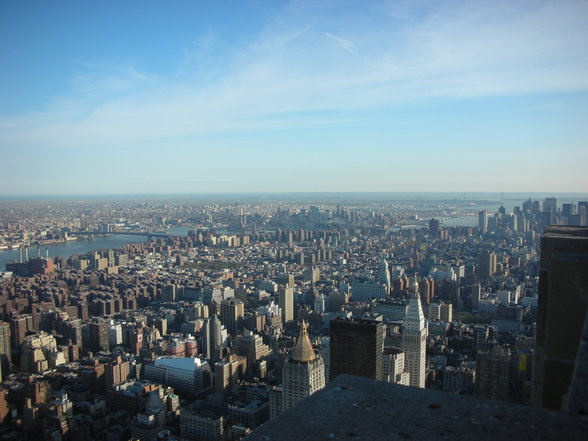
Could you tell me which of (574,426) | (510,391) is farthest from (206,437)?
(574,426)

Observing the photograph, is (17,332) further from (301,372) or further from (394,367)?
(394,367)

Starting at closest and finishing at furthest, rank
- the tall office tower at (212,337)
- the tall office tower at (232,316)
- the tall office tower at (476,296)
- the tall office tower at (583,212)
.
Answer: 1. the tall office tower at (212,337)
2. the tall office tower at (232,316)
3. the tall office tower at (476,296)
4. the tall office tower at (583,212)

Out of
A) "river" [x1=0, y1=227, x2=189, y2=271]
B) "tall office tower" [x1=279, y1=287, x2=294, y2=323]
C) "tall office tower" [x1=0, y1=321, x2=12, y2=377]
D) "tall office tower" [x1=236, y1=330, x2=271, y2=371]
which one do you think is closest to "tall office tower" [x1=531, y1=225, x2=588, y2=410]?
"tall office tower" [x1=236, y1=330, x2=271, y2=371]

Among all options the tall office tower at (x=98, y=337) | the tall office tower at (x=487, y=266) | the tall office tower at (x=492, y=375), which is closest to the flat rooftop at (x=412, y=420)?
the tall office tower at (x=492, y=375)

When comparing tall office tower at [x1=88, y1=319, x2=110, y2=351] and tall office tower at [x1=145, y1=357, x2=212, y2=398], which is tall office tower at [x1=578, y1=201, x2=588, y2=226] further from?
tall office tower at [x1=88, y1=319, x2=110, y2=351]

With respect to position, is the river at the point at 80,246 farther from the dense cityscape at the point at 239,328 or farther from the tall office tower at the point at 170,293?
the tall office tower at the point at 170,293

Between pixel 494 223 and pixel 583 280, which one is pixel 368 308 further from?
pixel 494 223

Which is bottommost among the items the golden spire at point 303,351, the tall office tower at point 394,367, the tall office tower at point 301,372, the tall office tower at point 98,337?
the tall office tower at point 98,337
